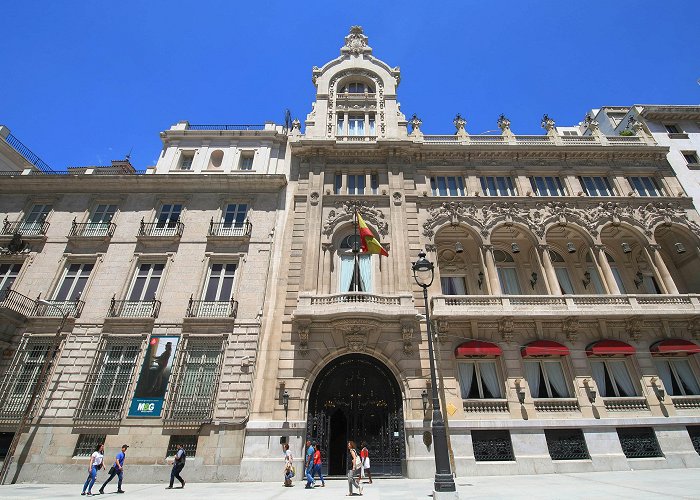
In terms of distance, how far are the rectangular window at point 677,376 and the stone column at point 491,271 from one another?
8764 millimetres

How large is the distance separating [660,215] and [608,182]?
3.70 meters

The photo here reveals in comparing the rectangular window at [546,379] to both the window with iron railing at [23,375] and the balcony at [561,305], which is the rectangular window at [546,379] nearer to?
the balcony at [561,305]

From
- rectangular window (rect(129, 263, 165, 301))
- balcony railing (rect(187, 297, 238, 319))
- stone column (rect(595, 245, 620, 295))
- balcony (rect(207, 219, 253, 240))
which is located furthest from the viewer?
balcony (rect(207, 219, 253, 240))

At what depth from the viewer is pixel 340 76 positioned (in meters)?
28.5

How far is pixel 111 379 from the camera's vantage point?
1764 centimetres

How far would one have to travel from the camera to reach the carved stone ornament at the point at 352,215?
2169cm

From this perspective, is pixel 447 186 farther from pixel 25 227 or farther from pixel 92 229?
pixel 25 227

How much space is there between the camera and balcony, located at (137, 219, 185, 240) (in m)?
21.5

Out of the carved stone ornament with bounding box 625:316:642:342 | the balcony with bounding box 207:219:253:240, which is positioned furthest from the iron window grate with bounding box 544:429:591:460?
the balcony with bounding box 207:219:253:240

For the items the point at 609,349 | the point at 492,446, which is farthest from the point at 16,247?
the point at 609,349

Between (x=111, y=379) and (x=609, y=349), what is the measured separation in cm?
2570

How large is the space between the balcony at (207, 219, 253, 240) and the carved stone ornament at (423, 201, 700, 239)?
11.3 m

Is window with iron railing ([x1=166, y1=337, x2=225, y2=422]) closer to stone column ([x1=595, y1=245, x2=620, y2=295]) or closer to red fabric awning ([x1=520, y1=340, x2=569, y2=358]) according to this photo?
red fabric awning ([x1=520, y1=340, x2=569, y2=358])

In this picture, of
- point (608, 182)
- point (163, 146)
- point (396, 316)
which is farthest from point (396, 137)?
point (163, 146)
